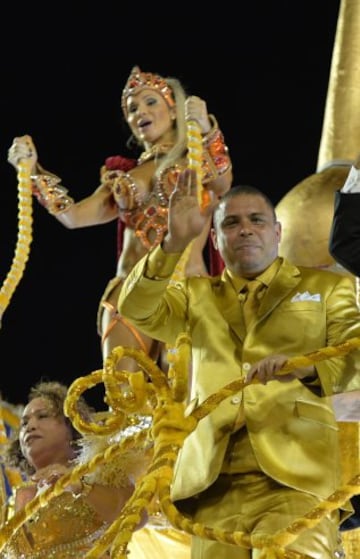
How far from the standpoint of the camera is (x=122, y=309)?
3770mm

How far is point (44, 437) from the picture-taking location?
5.06 m

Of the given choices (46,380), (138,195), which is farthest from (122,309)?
(138,195)

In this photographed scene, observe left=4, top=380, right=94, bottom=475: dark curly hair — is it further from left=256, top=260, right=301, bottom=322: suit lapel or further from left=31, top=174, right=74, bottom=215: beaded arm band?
left=256, top=260, right=301, bottom=322: suit lapel

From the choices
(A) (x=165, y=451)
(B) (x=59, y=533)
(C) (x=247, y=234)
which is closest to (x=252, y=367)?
(A) (x=165, y=451)

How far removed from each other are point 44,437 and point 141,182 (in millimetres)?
1765

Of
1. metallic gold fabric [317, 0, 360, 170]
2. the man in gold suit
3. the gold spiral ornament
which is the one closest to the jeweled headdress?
the gold spiral ornament

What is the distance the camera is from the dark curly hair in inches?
203

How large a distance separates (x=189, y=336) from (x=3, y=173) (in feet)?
27.1

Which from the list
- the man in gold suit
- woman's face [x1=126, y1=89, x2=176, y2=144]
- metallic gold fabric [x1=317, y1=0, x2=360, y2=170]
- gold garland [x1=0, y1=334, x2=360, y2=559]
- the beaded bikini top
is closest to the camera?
gold garland [x1=0, y1=334, x2=360, y2=559]

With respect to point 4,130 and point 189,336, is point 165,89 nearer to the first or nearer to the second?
point 189,336

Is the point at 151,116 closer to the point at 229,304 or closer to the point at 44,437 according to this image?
the point at 44,437

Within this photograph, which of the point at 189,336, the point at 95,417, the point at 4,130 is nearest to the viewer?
the point at 189,336

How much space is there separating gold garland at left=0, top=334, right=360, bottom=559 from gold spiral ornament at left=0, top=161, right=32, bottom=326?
200 centimetres

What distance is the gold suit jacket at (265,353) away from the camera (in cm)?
354
